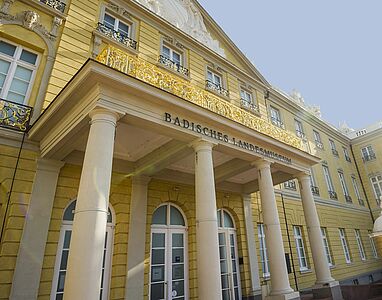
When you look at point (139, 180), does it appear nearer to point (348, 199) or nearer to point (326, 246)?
point (326, 246)

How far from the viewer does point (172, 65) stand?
419 inches

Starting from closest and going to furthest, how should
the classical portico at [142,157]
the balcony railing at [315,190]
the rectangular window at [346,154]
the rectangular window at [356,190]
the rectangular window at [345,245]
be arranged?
1. the classical portico at [142,157]
2. the rectangular window at [345,245]
3. the balcony railing at [315,190]
4. the rectangular window at [356,190]
5. the rectangular window at [346,154]

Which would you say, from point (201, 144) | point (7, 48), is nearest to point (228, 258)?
point (201, 144)

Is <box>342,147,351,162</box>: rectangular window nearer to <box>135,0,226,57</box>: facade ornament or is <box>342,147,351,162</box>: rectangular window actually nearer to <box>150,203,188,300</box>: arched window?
<box>135,0,226,57</box>: facade ornament

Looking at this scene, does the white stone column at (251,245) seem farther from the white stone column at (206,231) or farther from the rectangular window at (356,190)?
the rectangular window at (356,190)

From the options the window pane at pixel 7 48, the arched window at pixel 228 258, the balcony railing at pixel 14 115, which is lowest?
the arched window at pixel 228 258

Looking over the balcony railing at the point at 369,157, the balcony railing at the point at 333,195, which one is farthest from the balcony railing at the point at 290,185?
the balcony railing at the point at 369,157

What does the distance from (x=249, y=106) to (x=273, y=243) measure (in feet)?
26.6

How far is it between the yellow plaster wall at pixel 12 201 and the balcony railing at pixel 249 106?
9.78 metres

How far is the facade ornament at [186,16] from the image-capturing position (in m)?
11.5

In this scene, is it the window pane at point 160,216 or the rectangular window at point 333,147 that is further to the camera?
the rectangular window at point 333,147

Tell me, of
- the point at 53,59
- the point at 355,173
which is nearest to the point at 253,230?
the point at 53,59

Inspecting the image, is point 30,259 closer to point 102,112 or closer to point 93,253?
point 93,253

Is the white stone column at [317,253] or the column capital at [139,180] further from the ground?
the column capital at [139,180]
